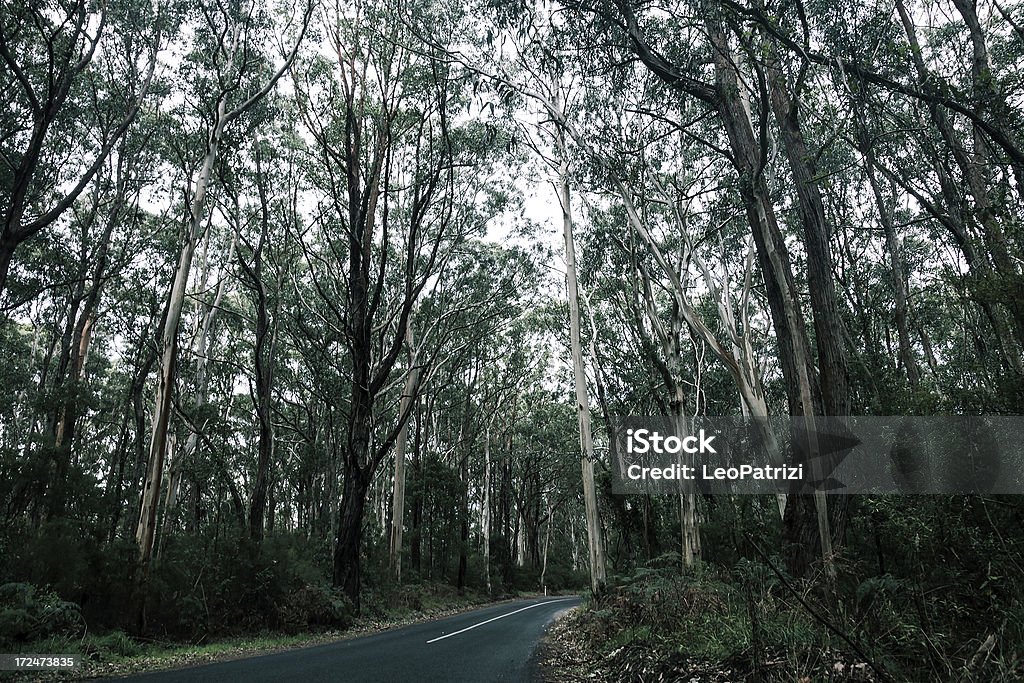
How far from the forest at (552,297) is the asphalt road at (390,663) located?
902mm

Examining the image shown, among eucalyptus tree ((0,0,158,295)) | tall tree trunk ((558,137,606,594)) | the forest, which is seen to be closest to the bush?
the forest

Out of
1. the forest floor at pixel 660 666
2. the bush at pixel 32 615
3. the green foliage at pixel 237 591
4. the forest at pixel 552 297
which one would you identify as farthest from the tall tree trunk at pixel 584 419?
the bush at pixel 32 615

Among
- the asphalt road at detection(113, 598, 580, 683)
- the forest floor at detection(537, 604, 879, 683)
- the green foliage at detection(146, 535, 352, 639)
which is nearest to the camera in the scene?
the forest floor at detection(537, 604, 879, 683)

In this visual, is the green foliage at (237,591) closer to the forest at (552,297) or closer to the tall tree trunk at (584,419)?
the forest at (552,297)

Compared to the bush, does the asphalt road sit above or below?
below

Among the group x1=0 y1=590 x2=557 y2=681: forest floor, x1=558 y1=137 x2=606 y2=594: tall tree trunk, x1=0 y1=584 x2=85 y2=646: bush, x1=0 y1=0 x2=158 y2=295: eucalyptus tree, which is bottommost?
x1=0 y1=590 x2=557 y2=681: forest floor

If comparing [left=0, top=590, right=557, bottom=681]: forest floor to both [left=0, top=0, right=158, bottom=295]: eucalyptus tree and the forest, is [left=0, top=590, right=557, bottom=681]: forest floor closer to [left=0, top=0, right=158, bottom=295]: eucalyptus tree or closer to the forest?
the forest

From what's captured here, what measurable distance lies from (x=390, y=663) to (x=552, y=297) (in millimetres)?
17512

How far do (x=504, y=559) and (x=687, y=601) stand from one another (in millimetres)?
30770

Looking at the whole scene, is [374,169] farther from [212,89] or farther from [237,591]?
[237,591]

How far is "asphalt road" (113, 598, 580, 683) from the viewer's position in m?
6.54

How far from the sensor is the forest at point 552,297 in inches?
220

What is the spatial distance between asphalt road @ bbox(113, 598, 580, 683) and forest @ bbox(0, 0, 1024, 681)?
90cm

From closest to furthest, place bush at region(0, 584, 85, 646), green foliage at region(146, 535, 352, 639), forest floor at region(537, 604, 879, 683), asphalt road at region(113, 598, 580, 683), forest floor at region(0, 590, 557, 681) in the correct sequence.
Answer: forest floor at region(537, 604, 879, 683) → asphalt road at region(113, 598, 580, 683) → forest floor at region(0, 590, 557, 681) → bush at region(0, 584, 85, 646) → green foliage at region(146, 535, 352, 639)
